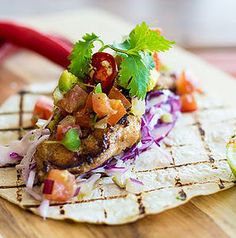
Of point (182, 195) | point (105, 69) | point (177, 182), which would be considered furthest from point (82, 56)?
point (182, 195)

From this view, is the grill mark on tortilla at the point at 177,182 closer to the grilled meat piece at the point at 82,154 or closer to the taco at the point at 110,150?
the taco at the point at 110,150

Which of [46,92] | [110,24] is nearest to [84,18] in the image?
[110,24]

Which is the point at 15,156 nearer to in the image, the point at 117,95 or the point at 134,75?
the point at 117,95

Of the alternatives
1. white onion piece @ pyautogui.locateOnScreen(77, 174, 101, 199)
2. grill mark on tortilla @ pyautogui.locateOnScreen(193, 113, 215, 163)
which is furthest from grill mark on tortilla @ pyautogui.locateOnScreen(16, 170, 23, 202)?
grill mark on tortilla @ pyautogui.locateOnScreen(193, 113, 215, 163)

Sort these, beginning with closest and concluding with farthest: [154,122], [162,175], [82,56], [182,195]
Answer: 1. [182,195]
2. [162,175]
3. [82,56]
4. [154,122]

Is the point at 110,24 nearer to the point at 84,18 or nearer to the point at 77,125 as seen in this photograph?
the point at 84,18

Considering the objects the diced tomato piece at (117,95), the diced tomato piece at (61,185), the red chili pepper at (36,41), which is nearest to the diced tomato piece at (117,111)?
the diced tomato piece at (117,95)
